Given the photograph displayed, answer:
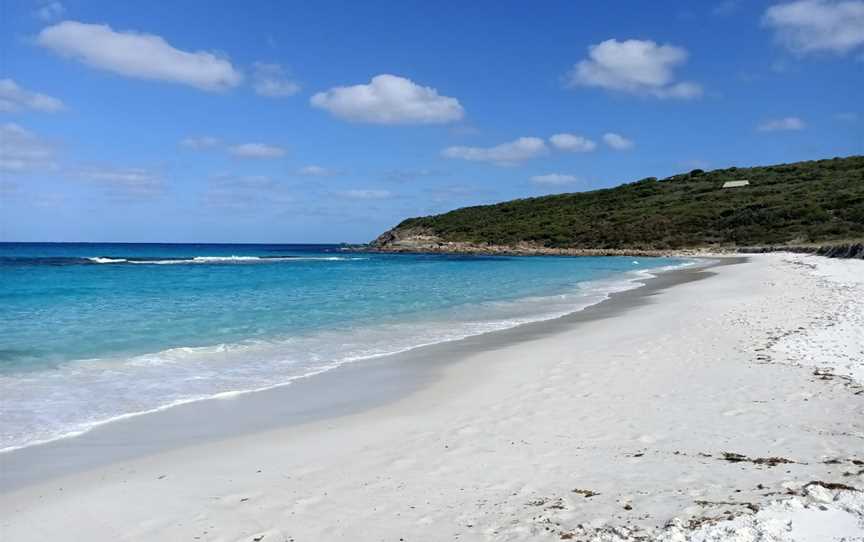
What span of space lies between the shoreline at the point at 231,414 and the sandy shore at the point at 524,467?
0.11 m

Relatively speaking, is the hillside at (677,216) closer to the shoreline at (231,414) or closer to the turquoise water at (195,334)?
the turquoise water at (195,334)

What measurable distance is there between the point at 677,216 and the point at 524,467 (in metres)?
82.5

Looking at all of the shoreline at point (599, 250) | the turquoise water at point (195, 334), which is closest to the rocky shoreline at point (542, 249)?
the shoreline at point (599, 250)

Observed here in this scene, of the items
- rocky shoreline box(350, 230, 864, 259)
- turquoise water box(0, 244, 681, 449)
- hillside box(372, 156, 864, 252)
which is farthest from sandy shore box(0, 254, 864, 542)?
hillside box(372, 156, 864, 252)

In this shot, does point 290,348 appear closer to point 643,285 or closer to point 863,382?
point 863,382

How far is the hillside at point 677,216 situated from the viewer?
219 ft

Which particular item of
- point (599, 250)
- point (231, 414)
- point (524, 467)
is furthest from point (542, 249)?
point (524, 467)

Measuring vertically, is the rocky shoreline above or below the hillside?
below

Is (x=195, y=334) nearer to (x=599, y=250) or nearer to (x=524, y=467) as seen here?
(x=524, y=467)

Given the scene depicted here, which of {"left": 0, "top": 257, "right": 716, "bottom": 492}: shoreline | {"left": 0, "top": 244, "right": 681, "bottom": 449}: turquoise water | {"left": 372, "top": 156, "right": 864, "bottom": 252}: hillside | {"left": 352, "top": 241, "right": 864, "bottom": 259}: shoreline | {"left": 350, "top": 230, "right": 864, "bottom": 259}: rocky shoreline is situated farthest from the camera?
{"left": 372, "top": 156, "right": 864, "bottom": 252}: hillside

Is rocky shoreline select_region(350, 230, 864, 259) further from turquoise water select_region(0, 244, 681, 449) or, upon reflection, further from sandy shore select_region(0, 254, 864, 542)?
sandy shore select_region(0, 254, 864, 542)

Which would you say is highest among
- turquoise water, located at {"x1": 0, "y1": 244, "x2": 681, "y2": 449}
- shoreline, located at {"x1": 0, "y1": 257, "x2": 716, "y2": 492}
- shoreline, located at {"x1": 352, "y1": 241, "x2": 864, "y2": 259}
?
shoreline, located at {"x1": 352, "y1": 241, "x2": 864, "y2": 259}

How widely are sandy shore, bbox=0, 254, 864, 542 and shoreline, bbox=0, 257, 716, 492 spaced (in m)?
0.11

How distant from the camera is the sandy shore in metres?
4.26
